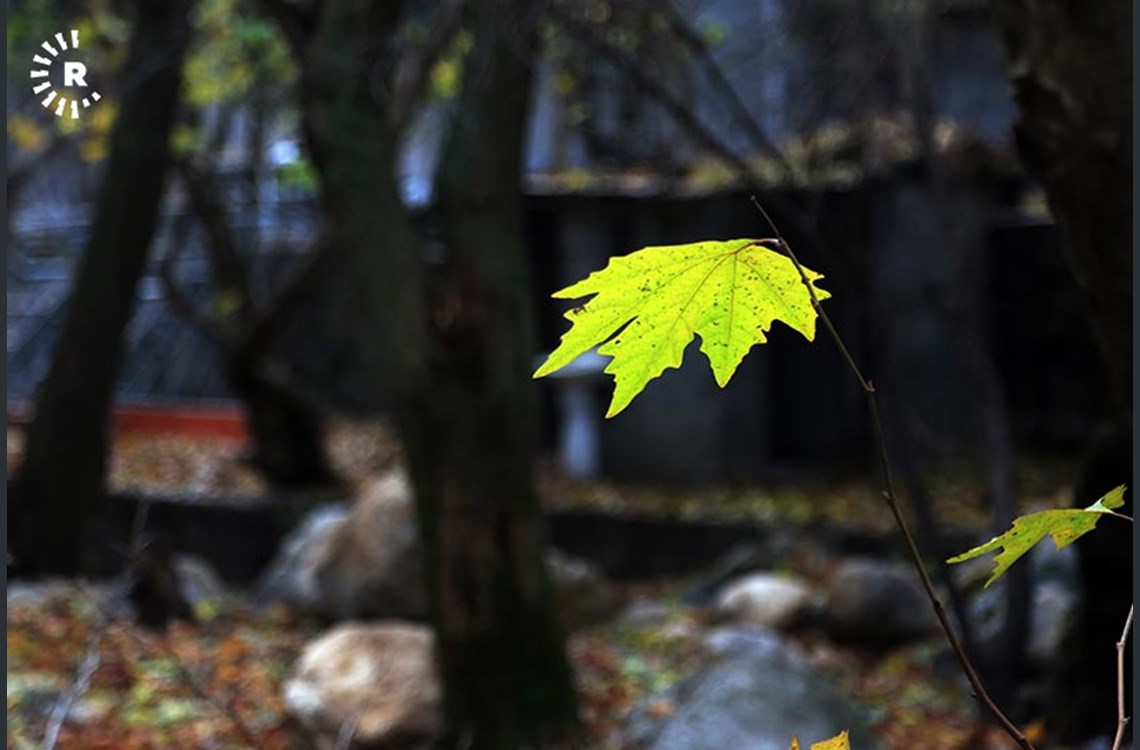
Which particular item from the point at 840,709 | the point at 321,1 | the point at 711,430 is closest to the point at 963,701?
the point at 840,709

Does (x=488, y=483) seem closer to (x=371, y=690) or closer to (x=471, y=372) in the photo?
(x=471, y=372)

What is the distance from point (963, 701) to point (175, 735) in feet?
11.3

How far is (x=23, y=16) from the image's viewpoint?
9.48 metres

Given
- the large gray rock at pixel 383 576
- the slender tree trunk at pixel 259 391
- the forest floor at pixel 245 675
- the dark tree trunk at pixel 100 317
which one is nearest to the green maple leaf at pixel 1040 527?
the forest floor at pixel 245 675

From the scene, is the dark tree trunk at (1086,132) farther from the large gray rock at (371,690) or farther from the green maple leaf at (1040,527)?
the large gray rock at (371,690)

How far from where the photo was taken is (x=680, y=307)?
122 cm

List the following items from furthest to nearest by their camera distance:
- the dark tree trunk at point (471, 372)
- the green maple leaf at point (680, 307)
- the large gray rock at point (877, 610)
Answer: the large gray rock at point (877, 610) < the dark tree trunk at point (471, 372) < the green maple leaf at point (680, 307)

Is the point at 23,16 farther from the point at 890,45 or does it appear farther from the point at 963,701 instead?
the point at 963,701

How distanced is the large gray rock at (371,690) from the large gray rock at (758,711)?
87 cm

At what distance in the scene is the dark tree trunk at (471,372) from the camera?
18.0 ft

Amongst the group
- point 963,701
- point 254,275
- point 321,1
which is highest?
point 321,1

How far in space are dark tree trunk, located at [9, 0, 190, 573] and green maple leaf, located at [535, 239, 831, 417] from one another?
24.6ft

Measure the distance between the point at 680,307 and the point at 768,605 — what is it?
6.88 m

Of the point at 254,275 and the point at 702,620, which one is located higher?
the point at 254,275
